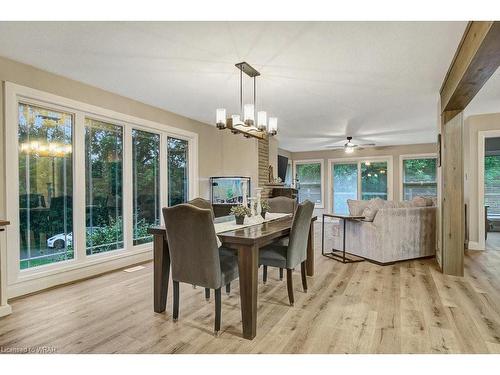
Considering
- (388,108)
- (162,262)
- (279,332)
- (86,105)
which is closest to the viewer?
(279,332)

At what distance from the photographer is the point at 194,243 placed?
7.42 ft

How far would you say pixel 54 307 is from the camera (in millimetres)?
2740

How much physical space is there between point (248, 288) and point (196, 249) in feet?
1.61

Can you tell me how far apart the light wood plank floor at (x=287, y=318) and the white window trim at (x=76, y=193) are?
19 cm

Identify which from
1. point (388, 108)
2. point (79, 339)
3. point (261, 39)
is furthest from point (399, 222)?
point (79, 339)

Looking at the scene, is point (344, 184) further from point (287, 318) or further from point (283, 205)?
point (287, 318)

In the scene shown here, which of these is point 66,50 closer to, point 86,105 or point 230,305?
point 86,105

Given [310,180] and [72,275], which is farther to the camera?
[310,180]

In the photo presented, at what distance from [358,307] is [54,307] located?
2812 mm

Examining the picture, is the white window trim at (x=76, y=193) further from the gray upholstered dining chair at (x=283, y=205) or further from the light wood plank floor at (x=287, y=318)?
the gray upholstered dining chair at (x=283, y=205)

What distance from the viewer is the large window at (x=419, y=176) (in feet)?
27.6
